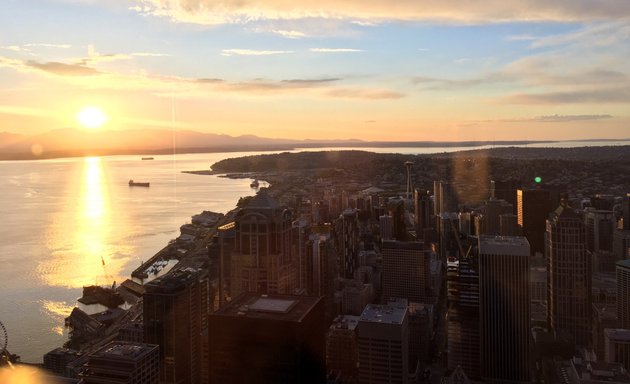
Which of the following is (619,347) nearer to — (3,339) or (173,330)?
(173,330)

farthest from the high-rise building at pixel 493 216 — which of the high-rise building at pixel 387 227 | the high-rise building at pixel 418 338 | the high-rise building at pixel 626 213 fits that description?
the high-rise building at pixel 418 338

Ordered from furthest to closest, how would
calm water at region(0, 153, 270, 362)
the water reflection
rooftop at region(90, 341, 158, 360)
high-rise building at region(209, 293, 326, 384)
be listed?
the water reflection → calm water at region(0, 153, 270, 362) → rooftop at region(90, 341, 158, 360) → high-rise building at region(209, 293, 326, 384)

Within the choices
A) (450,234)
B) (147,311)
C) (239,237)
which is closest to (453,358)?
(239,237)

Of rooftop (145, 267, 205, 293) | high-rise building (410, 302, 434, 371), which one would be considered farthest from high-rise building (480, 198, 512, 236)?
rooftop (145, 267, 205, 293)

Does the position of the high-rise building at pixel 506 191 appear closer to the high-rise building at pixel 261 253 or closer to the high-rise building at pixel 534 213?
the high-rise building at pixel 534 213

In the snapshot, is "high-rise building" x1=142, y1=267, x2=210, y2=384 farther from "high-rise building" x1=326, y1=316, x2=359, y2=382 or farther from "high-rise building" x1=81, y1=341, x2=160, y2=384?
"high-rise building" x1=81, y1=341, x2=160, y2=384

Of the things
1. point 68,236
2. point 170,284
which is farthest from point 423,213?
point 170,284
